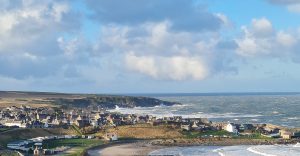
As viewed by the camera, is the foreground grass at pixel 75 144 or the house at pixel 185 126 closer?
the foreground grass at pixel 75 144

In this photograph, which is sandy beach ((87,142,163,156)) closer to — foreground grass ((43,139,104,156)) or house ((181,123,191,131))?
foreground grass ((43,139,104,156))

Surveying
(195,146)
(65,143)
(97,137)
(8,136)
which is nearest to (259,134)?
(195,146)

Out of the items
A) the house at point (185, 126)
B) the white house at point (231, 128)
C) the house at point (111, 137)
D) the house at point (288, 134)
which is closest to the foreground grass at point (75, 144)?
the house at point (111, 137)

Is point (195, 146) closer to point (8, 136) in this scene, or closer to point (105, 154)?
point (105, 154)

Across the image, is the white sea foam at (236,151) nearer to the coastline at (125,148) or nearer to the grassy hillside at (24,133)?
the coastline at (125,148)

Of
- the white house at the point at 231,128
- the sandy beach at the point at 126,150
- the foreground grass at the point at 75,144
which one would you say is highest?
the white house at the point at 231,128

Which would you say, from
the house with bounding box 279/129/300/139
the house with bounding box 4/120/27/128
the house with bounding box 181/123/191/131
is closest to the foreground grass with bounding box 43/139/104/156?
the house with bounding box 181/123/191/131
